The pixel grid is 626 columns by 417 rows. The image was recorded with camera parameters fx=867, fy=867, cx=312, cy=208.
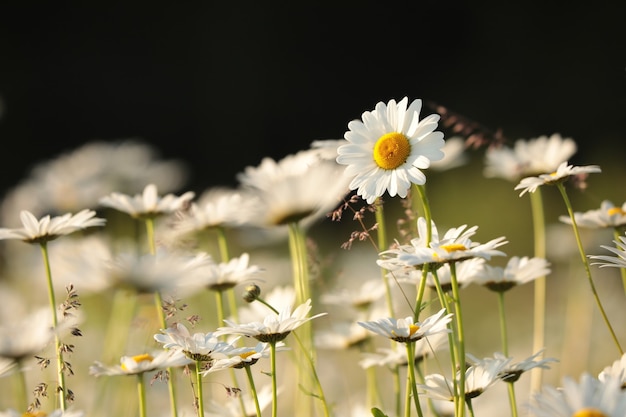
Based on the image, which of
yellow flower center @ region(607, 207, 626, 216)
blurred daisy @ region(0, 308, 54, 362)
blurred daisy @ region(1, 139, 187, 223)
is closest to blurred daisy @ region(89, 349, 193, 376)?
blurred daisy @ region(0, 308, 54, 362)

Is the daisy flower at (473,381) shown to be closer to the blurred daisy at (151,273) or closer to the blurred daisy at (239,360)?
the blurred daisy at (239,360)

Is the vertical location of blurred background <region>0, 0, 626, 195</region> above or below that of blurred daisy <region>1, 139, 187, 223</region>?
above

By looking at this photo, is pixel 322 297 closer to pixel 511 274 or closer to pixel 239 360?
pixel 511 274

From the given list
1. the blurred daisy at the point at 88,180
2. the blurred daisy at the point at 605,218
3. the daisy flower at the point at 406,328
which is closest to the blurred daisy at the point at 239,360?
the daisy flower at the point at 406,328

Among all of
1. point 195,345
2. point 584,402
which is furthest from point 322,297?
point 584,402

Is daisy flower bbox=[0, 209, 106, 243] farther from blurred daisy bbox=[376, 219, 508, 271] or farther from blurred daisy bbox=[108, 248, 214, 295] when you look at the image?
blurred daisy bbox=[376, 219, 508, 271]
